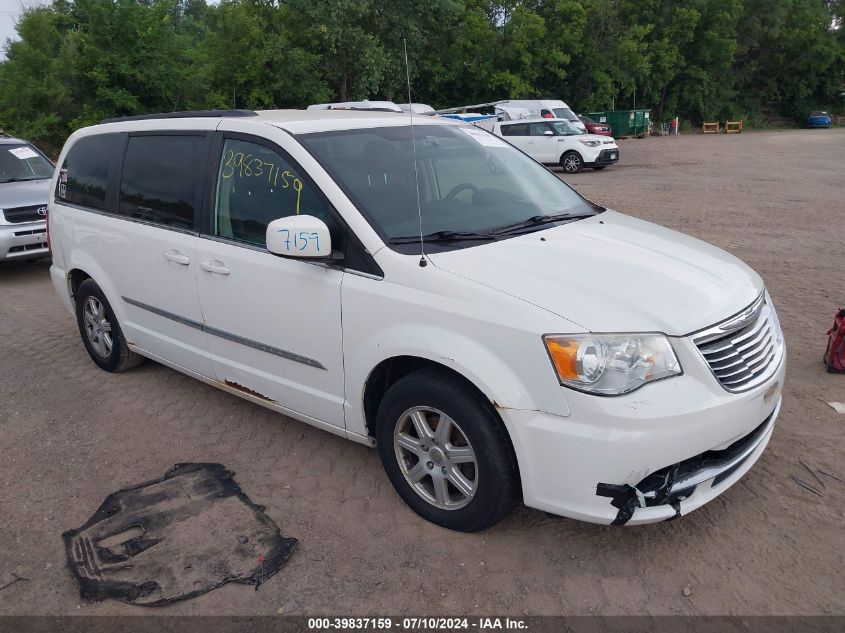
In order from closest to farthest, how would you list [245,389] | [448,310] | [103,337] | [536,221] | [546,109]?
[448,310]
[536,221]
[245,389]
[103,337]
[546,109]

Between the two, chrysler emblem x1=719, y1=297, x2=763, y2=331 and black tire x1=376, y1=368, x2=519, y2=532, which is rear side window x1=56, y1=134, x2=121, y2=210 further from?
chrysler emblem x1=719, y1=297, x2=763, y2=331

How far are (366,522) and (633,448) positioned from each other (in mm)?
1336

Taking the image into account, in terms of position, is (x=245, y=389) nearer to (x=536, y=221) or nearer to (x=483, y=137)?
(x=536, y=221)

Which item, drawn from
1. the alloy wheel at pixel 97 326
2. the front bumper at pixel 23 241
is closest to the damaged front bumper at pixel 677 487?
the alloy wheel at pixel 97 326

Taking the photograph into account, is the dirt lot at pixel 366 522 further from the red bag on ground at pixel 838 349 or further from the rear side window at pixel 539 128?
the rear side window at pixel 539 128

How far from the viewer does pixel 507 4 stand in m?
43.9

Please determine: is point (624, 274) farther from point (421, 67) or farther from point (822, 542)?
point (421, 67)

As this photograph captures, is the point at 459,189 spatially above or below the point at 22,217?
above

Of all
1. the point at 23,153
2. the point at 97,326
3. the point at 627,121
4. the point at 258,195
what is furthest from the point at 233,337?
the point at 627,121

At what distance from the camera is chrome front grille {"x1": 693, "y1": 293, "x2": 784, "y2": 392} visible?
9.26 ft

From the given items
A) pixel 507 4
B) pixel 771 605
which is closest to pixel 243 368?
pixel 771 605

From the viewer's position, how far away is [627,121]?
136 feet

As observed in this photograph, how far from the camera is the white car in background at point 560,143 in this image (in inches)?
844

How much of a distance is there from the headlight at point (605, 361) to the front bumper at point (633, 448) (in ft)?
0.16
